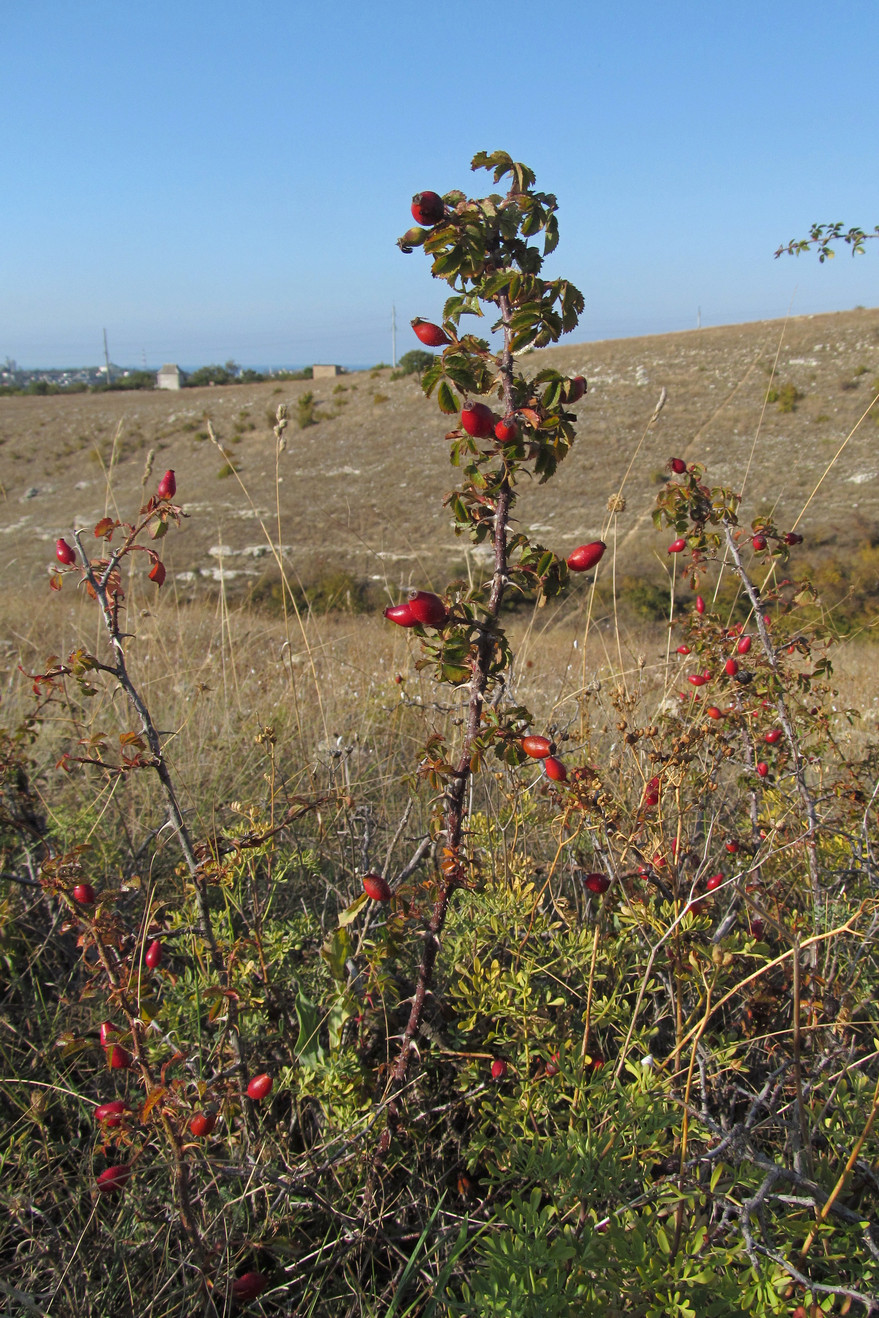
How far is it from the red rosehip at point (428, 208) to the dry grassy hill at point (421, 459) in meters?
7.94

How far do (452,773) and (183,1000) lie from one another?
0.78 meters

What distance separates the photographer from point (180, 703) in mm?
3596

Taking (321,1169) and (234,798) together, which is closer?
(321,1169)

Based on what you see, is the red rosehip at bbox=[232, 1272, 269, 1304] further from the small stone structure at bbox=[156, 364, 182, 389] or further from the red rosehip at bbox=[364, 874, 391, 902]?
the small stone structure at bbox=[156, 364, 182, 389]

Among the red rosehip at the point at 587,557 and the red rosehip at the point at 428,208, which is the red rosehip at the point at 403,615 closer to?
the red rosehip at the point at 587,557

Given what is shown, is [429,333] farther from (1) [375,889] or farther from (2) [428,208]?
(1) [375,889]

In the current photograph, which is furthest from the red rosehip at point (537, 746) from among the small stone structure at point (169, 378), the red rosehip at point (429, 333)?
the small stone structure at point (169, 378)

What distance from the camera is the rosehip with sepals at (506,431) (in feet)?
3.34

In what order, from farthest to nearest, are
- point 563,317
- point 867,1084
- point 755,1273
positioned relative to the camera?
point 867,1084 < point 563,317 < point 755,1273

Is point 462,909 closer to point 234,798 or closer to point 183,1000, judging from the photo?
point 183,1000

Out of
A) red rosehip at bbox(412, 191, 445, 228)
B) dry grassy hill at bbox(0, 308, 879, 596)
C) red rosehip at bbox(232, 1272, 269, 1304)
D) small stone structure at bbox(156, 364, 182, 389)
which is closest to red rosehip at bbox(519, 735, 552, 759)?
red rosehip at bbox(412, 191, 445, 228)

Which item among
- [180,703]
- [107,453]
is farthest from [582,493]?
[107,453]

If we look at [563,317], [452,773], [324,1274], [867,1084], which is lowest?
[324,1274]

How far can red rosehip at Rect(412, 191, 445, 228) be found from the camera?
100 centimetres
